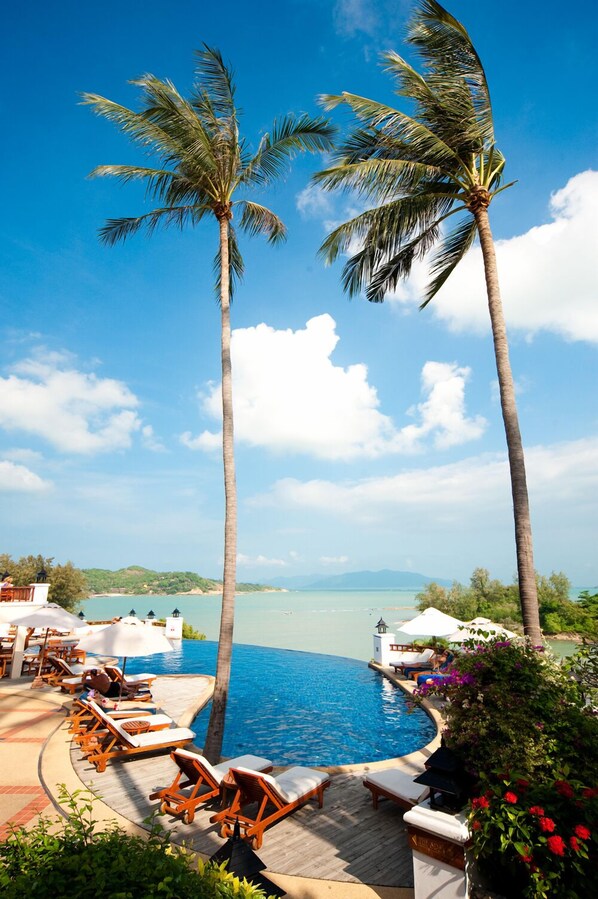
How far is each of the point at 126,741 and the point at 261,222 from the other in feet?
39.4

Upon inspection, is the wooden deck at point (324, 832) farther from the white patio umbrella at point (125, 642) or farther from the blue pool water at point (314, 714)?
the blue pool water at point (314, 714)

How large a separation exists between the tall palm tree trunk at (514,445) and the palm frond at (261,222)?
4.96 m

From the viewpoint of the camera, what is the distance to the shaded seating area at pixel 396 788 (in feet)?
19.7

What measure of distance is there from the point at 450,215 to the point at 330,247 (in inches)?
116

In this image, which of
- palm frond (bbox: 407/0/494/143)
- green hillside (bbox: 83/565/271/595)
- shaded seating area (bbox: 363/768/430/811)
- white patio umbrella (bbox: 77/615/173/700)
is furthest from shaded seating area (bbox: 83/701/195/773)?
green hillside (bbox: 83/565/271/595)

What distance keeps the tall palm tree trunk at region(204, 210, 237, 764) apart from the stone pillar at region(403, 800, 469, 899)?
4.42 metres

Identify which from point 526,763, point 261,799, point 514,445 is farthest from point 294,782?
point 514,445

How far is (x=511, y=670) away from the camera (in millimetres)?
5039

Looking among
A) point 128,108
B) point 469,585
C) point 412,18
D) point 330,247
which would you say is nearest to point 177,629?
point 330,247

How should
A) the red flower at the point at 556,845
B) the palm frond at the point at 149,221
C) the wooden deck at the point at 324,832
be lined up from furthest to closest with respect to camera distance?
the palm frond at the point at 149,221 < the wooden deck at the point at 324,832 < the red flower at the point at 556,845

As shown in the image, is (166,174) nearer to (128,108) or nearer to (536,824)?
(128,108)

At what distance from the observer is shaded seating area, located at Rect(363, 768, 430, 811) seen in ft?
19.7

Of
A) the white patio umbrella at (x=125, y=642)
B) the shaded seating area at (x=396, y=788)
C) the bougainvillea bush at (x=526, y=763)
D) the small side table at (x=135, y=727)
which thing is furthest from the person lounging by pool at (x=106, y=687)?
the bougainvillea bush at (x=526, y=763)

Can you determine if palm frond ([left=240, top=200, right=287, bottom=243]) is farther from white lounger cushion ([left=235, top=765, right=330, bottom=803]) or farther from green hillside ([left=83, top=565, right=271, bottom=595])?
green hillside ([left=83, top=565, right=271, bottom=595])
